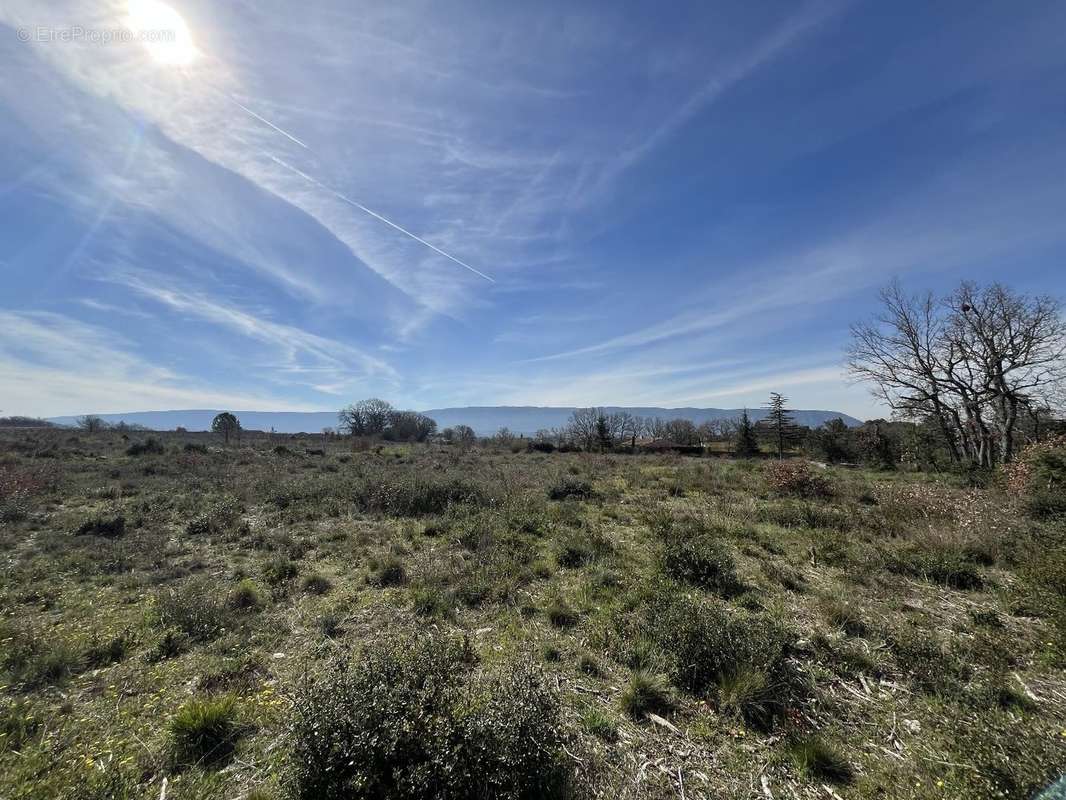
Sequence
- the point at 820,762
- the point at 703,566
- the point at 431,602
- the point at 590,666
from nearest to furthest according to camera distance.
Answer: the point at 820,762 → the point at 590,666 → the point at 431,602 → the point at 703,566

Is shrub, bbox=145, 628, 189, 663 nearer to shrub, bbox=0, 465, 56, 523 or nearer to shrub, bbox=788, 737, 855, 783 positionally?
shrub, bbox=788, 737, 855, 783

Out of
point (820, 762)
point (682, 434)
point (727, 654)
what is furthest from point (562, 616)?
point (682, 434)

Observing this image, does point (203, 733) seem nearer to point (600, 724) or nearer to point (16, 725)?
point (16, 725)

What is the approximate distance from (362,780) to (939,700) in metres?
5.95

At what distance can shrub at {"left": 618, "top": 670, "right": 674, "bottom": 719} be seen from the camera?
14.4 ft

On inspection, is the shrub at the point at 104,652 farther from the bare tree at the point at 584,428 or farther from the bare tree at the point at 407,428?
the bare tree at the point at 407,428

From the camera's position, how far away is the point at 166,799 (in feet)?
10.8

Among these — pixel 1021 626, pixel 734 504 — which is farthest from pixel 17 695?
pixel 734 504

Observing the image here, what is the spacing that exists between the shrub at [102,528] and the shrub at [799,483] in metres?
21.9

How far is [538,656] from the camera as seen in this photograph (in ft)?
17.5

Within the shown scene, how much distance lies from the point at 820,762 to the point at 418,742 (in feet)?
12.0

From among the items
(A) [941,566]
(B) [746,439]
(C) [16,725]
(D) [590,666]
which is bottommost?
(C) [16,725]

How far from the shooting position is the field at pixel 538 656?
3.30 meters

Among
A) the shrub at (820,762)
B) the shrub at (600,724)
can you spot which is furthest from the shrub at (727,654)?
the shrub at (600,724)
